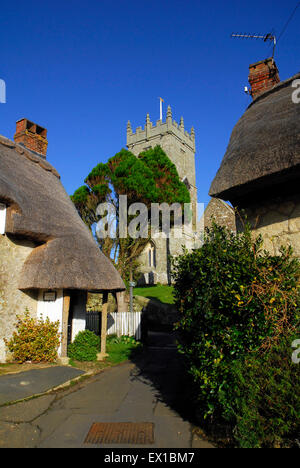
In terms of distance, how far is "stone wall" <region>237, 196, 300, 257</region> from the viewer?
14.8ft

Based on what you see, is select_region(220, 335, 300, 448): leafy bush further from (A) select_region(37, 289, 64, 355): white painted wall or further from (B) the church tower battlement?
(B) the church tower battlement

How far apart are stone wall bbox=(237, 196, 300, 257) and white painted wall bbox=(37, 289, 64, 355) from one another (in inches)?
255

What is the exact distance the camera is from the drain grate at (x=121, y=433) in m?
3.76

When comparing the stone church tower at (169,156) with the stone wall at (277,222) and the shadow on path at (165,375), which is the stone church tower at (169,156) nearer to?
the shadow on path at (165,375)

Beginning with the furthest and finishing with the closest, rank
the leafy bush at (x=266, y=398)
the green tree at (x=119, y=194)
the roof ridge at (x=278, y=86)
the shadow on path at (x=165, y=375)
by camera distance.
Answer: the green tree at (x=119, y=194) < the roof ridge at (x=278, y=86) < the shadow on path at (x=165, y=375) < the leafy bush at (x=266, y=398)

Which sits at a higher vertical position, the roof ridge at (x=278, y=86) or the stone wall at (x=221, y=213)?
the stone wall at (x=221, y=213)

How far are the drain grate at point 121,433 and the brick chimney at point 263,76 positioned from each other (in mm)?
7640

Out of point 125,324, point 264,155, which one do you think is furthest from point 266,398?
point 125,324

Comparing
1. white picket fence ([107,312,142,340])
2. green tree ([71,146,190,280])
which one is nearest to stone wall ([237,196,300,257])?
white picket fence ([107,312,142,340])

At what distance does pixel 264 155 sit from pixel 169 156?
3152 cm

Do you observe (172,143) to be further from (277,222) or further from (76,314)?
(277,222)

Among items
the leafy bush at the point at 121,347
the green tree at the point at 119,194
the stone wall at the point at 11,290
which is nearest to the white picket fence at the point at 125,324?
the leafy bush at the point at 121,347
